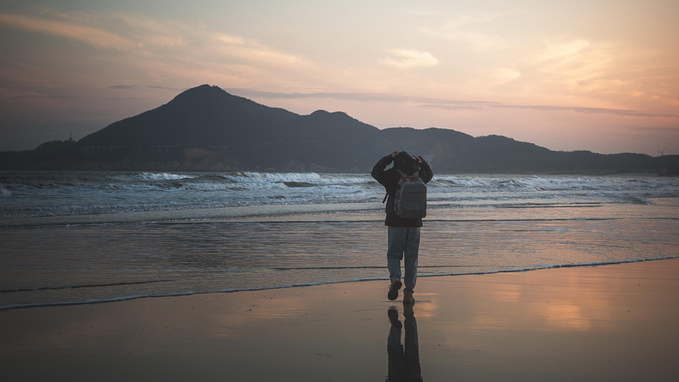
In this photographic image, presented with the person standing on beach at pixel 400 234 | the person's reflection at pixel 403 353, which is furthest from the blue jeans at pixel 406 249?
the person's reflection at pixel 403 353

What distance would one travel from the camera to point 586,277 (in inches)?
309

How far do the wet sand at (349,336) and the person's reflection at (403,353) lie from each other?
2 cm

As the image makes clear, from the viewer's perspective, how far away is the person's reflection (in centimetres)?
390

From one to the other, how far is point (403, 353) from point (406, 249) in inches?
81.1

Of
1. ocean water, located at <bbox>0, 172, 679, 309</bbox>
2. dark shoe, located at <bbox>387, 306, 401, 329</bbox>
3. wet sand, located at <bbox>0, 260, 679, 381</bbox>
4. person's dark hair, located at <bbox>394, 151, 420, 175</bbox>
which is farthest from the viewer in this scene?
ocean water, located at <bbox>0, 172, 679, 309</bbox>

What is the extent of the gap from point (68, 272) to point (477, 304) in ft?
17.6

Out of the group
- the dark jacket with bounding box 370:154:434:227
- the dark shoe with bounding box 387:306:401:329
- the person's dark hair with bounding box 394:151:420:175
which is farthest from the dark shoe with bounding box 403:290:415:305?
the person's dark hair with bounding box 394:151:420:175

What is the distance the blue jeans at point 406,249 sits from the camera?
6262mm

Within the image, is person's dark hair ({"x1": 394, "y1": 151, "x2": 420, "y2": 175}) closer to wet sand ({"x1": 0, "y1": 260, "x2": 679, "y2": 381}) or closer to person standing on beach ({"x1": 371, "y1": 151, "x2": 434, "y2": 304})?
person standing on beach ({"x1": 371, "y1": 151, "x2": 434, "y2": 304})

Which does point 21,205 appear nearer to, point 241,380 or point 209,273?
point 209,273

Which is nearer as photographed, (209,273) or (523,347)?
(523,347)

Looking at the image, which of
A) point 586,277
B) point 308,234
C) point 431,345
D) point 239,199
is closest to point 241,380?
point 431,345

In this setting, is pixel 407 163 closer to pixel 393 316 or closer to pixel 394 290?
pixel 394 290

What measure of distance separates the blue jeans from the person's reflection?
0.73 metres
